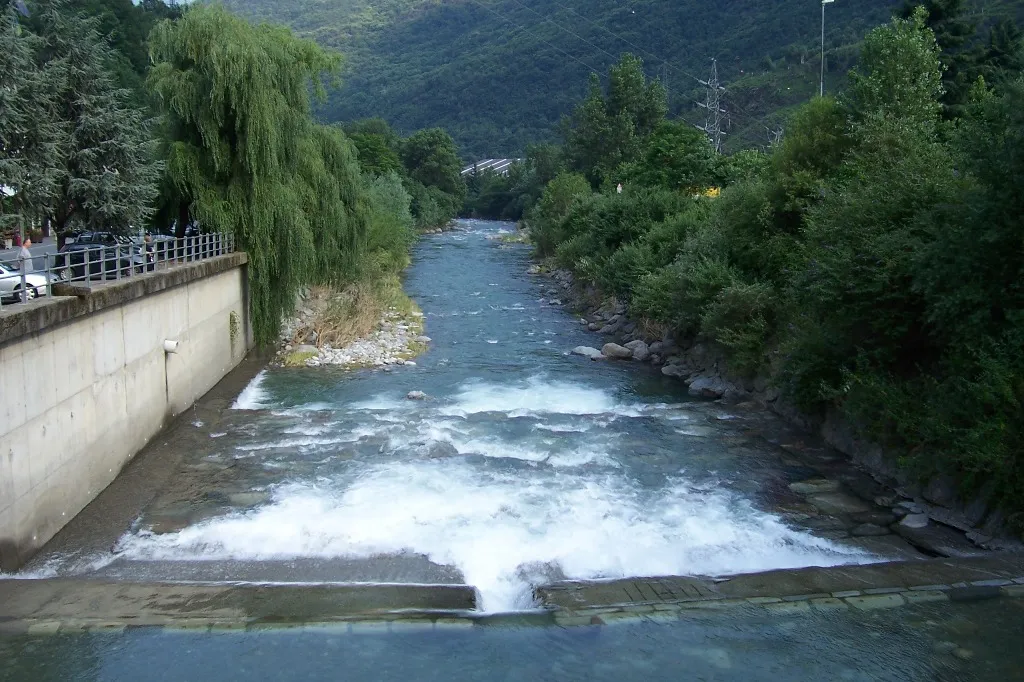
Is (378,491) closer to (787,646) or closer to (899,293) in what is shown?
(787,646)

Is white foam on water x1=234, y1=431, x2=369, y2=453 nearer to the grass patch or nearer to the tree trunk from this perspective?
the grass patch

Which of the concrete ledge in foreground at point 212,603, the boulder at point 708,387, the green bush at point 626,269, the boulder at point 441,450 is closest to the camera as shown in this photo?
the concrete ledge in foreground at point 212,603

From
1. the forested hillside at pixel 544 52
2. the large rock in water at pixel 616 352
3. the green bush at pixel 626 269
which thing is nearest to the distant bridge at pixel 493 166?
the forested hillside at pixel 544 52

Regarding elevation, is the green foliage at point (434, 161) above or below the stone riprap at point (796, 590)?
above

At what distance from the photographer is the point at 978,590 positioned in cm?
962

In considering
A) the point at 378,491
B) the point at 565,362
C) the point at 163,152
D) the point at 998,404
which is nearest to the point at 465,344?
the point at 565,362

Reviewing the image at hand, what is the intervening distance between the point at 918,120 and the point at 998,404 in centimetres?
1472

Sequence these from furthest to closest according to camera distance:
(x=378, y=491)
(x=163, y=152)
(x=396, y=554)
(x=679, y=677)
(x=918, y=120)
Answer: (x=918, y=120) < (x=163, y=152) < (x=378, y=491) < (x=396, y=554) < (x=679, y=677)

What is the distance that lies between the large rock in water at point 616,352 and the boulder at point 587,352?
0.71 feet

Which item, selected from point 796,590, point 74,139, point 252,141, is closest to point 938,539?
point 796,590

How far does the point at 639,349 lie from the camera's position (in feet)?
81.0

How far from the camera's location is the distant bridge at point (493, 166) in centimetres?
12081

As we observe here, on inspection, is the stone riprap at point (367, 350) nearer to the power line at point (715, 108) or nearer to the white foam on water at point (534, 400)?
the white foam on water at point (534, 400)

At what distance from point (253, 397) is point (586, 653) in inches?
499
